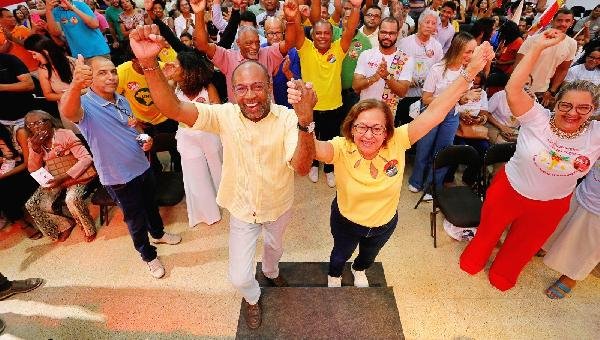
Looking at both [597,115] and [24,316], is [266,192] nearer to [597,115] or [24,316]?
[24,316]

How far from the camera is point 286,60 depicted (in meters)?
4.08

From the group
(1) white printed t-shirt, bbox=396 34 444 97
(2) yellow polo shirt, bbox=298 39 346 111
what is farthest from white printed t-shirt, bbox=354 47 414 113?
(1) white printed t-shirt, bbox=396 34 444 97

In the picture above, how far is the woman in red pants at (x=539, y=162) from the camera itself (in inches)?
93.4

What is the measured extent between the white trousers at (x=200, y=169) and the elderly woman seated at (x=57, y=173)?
1.12 m

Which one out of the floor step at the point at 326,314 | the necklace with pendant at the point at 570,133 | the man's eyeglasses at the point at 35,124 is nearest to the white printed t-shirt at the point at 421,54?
the necklace with pendant at the point at 570,133

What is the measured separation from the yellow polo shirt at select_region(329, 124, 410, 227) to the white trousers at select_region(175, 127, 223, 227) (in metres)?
1.60

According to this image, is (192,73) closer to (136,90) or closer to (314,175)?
(136,90)

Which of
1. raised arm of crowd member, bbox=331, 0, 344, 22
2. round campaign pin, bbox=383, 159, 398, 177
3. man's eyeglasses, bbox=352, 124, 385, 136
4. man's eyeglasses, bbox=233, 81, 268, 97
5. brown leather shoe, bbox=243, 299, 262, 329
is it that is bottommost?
brown leather shoe, bbox=243, 299, 262, 329

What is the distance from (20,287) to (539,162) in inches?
181

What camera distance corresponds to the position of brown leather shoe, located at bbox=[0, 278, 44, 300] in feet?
10.4

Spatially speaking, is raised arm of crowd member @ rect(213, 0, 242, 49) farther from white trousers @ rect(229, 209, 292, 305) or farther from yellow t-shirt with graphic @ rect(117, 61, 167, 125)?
white trousers @ rect(229, 209, 292, 305)

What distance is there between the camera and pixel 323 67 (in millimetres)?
4043

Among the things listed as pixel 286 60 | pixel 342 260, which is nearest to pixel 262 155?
pixel 342 260

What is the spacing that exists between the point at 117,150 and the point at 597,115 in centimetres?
505
